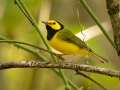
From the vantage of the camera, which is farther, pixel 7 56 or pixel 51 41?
pixel 7 56

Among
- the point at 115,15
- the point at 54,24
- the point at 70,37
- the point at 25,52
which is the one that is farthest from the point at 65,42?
the point at 115,15

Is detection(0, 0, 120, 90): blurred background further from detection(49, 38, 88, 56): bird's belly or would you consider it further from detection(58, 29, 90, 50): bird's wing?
detection(49, 38, 88, 56): bird's belly

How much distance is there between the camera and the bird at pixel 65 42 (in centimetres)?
245

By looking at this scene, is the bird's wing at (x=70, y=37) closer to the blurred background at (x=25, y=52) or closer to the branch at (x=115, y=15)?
the blurred background at (x=25, y=52)

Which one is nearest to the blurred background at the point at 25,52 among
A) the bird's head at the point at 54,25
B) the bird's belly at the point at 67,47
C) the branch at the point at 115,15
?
the bird's head at the point at 54,25

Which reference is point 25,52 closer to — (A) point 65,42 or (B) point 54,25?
(B) point 54,25

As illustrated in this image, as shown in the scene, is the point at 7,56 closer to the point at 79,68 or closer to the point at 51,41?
the point at 51,41

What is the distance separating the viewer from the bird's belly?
2.46 meters

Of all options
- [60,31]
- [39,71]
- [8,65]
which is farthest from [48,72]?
[8,65]

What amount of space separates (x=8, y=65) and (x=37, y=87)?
1.55 meters

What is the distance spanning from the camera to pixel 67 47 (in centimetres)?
248

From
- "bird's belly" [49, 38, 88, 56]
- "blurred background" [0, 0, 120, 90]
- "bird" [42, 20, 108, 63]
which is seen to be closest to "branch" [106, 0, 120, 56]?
"bird" [42, 20, 108, 63]

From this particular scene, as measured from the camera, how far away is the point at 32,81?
125 inches

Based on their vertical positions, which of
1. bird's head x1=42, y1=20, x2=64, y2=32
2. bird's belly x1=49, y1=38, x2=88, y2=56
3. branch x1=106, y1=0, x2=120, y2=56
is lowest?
branch x1=106, y1=0, x2=120, y2=56
